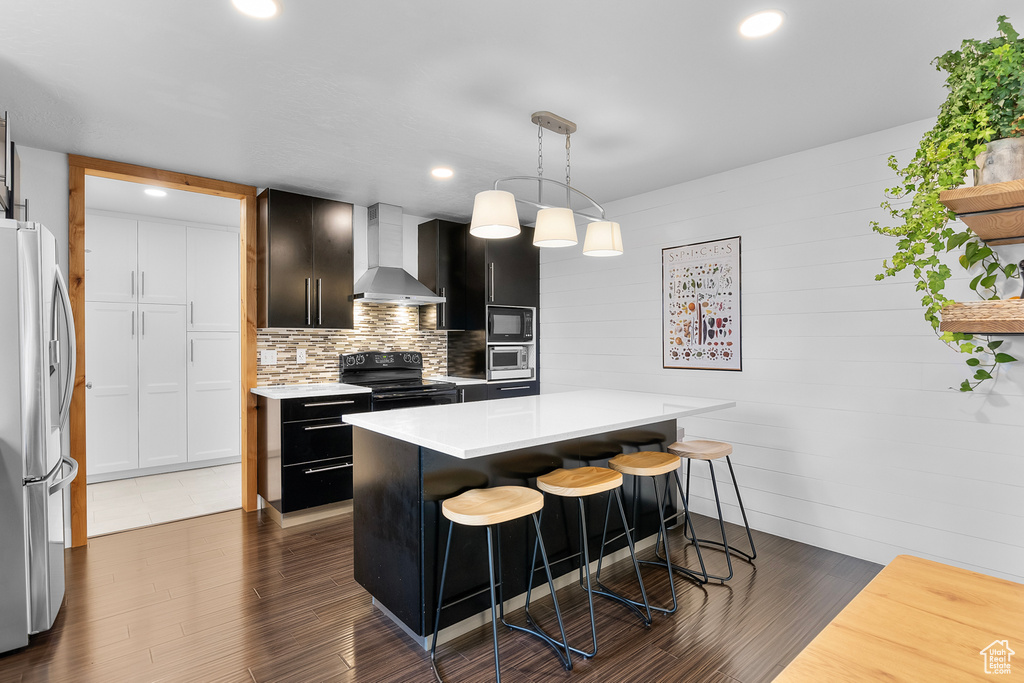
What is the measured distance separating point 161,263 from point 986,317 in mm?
5950

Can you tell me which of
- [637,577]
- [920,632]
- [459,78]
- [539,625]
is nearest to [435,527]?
[539,625]

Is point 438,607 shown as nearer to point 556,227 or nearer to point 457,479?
point 457,479

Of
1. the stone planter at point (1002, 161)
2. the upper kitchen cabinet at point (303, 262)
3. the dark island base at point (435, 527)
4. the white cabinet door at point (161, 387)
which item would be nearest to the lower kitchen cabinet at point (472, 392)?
the upper kitchen cabinet at point (303, 262)

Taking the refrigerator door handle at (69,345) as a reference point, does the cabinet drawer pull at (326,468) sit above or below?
below

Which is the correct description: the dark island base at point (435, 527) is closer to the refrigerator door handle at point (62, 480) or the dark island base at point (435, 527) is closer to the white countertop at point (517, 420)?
the white countertop at point (517, 420)

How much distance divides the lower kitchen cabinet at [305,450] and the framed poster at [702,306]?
2.41 metres

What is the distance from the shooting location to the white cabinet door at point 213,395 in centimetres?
525

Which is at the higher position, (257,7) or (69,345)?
(257,7)

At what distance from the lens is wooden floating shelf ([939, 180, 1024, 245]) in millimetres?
980

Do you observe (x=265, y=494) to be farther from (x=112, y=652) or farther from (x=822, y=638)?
(x=822, y=638)

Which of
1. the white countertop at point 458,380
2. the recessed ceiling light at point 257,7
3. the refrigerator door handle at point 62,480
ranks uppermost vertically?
the recessed ceiling light at point 257,7

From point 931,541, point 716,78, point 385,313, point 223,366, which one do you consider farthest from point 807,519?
point 223,366

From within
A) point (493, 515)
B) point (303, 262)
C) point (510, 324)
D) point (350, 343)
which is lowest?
point (493, 515)

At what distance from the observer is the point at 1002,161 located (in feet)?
3.33
